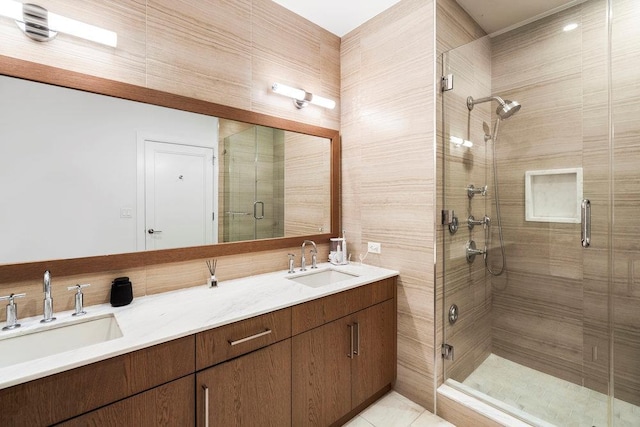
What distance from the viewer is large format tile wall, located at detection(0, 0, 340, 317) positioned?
1.27m

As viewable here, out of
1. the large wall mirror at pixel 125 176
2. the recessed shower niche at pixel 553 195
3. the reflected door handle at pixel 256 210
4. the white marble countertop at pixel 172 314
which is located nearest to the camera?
the white marble countertop at pixel 172 314

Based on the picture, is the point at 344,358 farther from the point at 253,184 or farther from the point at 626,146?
the point at 626,146

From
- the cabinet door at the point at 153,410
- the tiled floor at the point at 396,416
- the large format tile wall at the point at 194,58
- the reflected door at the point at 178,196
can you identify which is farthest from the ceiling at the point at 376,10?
the tiled floor at the point at 396,416

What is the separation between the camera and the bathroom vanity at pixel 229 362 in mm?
854

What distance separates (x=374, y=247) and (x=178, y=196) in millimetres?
1382

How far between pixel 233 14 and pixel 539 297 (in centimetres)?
268

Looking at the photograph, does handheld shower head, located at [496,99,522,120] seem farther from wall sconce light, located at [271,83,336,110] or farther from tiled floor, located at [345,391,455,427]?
tiled floor, located at [345,391,455,427]

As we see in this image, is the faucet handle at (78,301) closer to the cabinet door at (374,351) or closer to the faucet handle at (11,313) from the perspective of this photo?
the faucet handle at (11,313)

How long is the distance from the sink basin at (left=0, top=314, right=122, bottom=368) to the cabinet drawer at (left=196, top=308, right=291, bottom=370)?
0.34 metres

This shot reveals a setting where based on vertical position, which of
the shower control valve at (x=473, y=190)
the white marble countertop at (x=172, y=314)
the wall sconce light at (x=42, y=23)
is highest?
the wall sconce light at (x=42, y=23)

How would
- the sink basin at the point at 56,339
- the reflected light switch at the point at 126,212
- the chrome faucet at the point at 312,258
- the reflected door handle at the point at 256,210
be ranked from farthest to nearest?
the chrome faucet at the point at 312,258 < the reflected door handle at the point at 256,210 < the reflected light switch at the point at 126,212 < the sink basin at the point at 56,339

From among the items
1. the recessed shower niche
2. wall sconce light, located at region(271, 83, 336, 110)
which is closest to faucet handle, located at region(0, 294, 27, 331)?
wall sconce light, located at region(271, 83, 336, 110)

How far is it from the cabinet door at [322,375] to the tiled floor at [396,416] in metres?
0.20

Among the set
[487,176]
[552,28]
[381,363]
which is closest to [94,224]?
[381,363]
